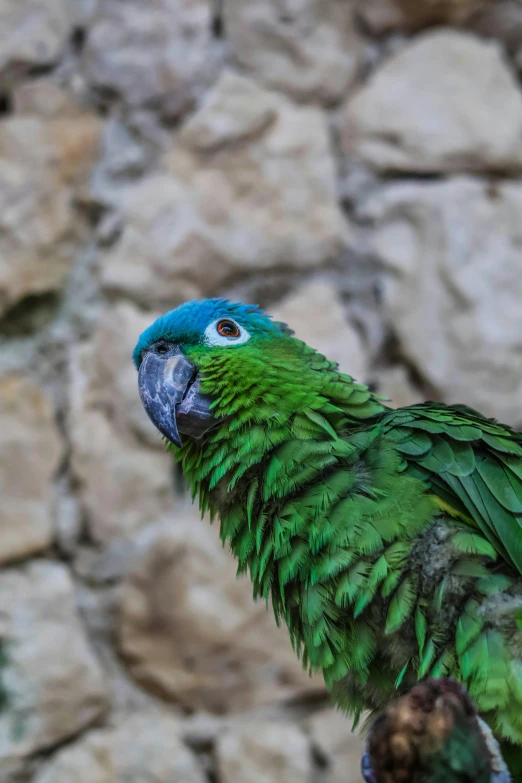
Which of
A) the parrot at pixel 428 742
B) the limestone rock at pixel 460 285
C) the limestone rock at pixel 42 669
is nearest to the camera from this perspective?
the parrot at pixel 428 742

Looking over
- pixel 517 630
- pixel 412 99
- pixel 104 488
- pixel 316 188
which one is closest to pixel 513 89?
pixel 412 99

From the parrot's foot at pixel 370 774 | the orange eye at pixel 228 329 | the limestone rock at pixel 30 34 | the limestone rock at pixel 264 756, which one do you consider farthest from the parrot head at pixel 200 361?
the limestone rock at pixel 30 34

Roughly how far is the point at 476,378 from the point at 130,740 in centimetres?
94

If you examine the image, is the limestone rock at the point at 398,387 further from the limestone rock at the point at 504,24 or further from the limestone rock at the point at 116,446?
the limestone rock at the point at 504,24

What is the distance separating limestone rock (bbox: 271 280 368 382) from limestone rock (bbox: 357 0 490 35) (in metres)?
0.64

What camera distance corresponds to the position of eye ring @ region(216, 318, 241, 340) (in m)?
0.84

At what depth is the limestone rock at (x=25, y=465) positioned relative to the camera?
1333 mm

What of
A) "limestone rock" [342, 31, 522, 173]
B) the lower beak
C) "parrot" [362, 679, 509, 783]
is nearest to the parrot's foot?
"parrot" [362, 679, 509, 783]

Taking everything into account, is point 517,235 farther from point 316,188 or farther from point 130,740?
point 130,740

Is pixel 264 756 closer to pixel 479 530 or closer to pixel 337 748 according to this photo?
pixel 337 748

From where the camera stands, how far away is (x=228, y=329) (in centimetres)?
85

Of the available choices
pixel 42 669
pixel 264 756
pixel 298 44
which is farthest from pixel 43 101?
pixel 264 756

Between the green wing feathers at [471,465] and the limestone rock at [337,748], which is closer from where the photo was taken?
the green wing feathers at [471,465]

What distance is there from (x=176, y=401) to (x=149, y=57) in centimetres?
106
